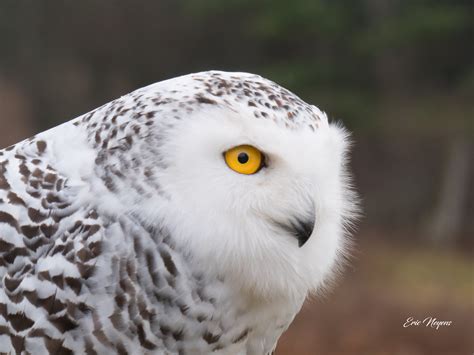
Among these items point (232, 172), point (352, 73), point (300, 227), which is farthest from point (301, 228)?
point (352, 73)

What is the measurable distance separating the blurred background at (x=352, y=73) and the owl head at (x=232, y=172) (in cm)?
555

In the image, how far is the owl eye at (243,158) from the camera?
1.45 meters

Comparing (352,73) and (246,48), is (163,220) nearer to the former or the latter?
(246,48)

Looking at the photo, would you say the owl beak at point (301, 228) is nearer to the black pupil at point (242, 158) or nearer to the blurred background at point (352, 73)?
the black pupil at point (242, 158)

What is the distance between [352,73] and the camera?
898cm

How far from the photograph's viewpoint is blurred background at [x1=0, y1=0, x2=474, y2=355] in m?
8.06

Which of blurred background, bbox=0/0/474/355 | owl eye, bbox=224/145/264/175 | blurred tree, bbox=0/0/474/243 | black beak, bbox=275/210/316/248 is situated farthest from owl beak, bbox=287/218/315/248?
blurred tree, bbox=0/0/474/243

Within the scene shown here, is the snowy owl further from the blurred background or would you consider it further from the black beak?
the blurred background

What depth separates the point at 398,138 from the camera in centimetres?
927

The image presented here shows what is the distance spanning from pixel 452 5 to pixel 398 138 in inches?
72.2

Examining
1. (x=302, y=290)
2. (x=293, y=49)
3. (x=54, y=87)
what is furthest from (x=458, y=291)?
(x=302, y=290)

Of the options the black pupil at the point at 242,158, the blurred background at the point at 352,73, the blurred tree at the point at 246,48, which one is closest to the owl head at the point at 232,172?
the black pupil at the point at 242,158

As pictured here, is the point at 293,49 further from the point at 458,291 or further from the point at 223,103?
the point at 223,103

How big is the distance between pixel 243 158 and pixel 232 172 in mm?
38
